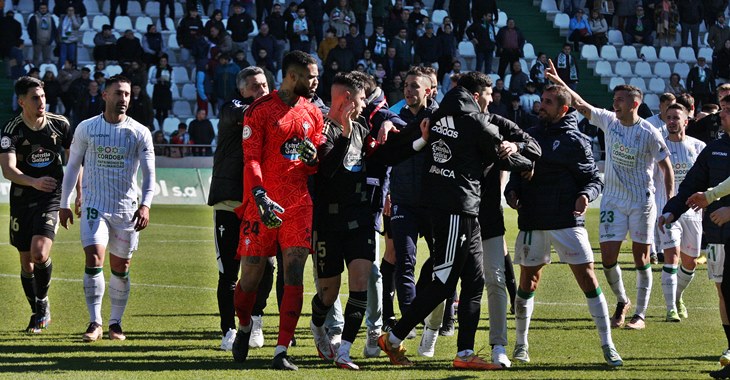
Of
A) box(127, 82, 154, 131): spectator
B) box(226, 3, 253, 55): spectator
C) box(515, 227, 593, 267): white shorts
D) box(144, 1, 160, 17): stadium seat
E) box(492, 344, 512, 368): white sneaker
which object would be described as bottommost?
box(492, 344, 512, 368): white sneaker

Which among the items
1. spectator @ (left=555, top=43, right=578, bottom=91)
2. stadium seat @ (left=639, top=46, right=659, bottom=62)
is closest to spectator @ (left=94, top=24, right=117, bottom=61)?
spectator @ (left=555, top=43, right=578, bottom=91)

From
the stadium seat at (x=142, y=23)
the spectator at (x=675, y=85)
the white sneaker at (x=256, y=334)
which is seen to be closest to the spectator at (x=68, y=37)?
the stadium seat at (x=142, y=23)

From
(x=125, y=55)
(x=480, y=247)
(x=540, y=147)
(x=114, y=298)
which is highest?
(x=125, y=55)

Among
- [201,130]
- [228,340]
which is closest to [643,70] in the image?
[201,130]

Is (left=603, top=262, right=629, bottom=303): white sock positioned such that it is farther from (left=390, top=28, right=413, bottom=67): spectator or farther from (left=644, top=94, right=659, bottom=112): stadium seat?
(left=644, top=94, right=659, bottom=112): stadium seat

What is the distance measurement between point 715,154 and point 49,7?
25.7m

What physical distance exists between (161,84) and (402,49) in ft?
20.6

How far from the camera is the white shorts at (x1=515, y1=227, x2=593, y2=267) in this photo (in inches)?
361

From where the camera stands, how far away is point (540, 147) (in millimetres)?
9320

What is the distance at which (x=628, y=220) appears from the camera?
11.6m

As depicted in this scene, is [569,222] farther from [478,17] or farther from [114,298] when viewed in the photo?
[478,17]

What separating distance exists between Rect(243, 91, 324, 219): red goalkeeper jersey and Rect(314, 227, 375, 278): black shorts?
16.7 inches

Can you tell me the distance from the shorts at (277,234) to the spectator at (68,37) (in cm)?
2180

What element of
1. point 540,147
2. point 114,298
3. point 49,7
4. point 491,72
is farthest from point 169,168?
point 540,147
